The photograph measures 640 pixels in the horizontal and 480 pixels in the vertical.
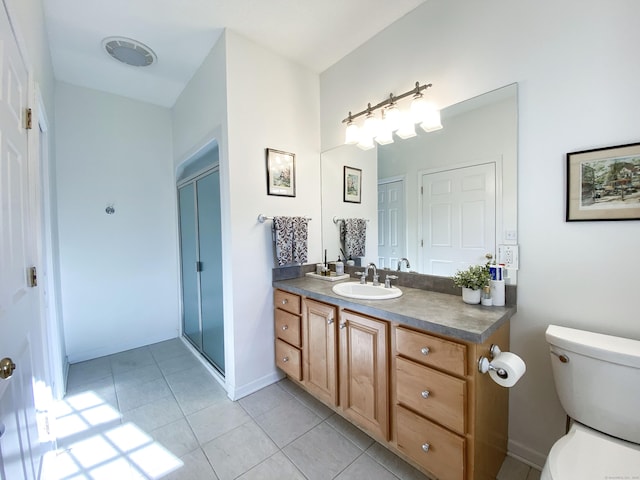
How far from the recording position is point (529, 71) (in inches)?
53.7

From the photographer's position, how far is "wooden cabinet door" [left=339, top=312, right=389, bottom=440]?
1.46 m

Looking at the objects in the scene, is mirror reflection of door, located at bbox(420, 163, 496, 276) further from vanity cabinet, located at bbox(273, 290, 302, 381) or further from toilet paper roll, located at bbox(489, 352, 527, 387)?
vanity cabinet, located at bbox(273, 290, 302, 381)

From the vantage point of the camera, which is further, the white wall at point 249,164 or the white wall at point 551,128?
the white wall at point 249,164

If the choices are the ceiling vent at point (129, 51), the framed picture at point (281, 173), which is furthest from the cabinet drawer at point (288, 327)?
the ceiling vent at point (129, 51)

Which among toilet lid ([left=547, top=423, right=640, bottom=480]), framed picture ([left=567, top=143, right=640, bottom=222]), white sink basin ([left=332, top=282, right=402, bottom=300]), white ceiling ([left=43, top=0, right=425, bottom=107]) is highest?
white ceiling ([left=43, top=0, right=425, bottom=107])

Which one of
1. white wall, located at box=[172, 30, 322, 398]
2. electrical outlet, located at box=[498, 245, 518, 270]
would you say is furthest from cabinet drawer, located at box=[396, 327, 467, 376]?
white wall, located at box=[172, 30, 322, 398]

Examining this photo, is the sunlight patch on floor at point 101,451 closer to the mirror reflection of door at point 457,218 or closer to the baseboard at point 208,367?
the baseboard at point 208,367

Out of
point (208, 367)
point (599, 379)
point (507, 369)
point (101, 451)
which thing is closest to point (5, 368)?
point (101, 451)

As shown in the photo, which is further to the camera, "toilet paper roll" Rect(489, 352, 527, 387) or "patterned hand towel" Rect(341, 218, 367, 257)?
"patterned hand towel" Rect(341, 218, 367, 257)

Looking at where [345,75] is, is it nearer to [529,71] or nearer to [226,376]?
[529,71]

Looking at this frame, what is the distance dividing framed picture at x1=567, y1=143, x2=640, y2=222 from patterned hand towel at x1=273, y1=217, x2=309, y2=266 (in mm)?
1638

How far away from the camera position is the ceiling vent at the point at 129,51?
2070 millimetres

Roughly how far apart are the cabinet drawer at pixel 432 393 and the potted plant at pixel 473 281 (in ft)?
1.62

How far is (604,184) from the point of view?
1191 millimetres
